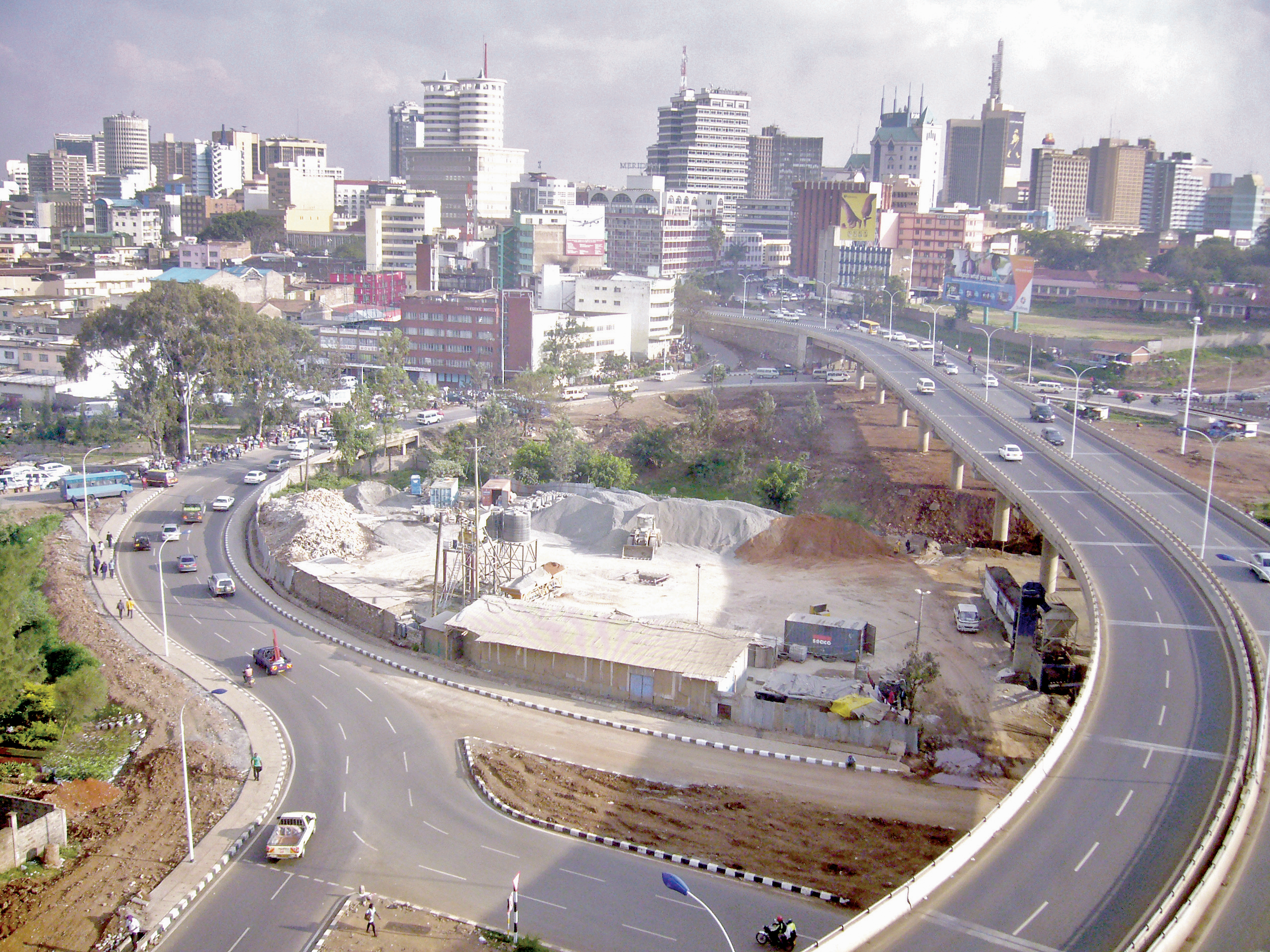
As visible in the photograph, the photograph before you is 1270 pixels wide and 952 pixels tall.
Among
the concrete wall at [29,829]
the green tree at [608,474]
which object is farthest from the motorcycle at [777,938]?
the green tree at [608,474]

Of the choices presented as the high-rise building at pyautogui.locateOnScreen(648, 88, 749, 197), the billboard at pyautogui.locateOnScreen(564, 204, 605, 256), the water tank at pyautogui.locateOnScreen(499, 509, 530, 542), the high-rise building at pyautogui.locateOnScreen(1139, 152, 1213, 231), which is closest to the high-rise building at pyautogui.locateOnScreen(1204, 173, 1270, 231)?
the high-rise building at pyautogui.locateOnScreen(1139, 152, 1213, 231)

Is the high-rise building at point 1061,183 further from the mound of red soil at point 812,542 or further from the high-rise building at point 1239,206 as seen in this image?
the mound of red soil at point 812,542

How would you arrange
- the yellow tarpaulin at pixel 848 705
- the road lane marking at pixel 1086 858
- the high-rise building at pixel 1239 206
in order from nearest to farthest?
the road lane marking at pixel 1086 858 → the yellow tarpaulin at pixel 848 705 → the high-rise building at pixel 1239 206

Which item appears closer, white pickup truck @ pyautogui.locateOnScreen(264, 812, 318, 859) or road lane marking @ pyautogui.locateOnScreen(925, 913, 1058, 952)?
road lane marking @ pyautogui.locateOnScreen(925, 913, 1058, 952)

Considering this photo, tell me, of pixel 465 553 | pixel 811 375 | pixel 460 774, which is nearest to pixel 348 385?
pixel 811 375

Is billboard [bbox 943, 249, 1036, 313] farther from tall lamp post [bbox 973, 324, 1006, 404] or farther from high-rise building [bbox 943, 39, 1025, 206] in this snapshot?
high-rise building [bbox 943, 39, 1025, 206]

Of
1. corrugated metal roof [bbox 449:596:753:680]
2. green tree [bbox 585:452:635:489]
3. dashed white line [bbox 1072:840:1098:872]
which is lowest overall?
corrugated metal roof [bbox 449:596:753:680]

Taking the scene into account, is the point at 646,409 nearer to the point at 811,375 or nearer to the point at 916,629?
the point at 811,375
